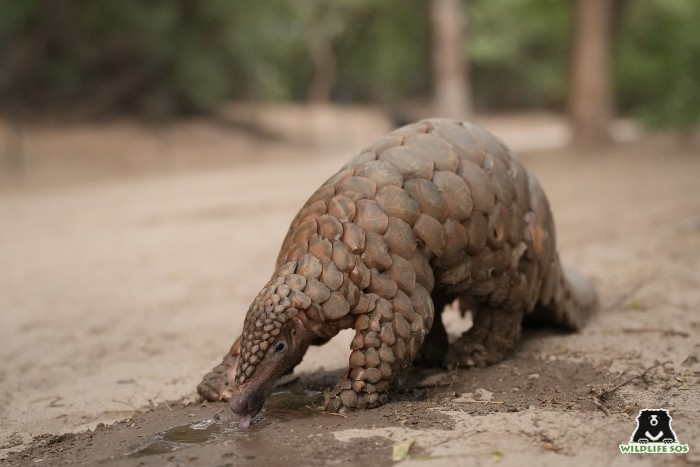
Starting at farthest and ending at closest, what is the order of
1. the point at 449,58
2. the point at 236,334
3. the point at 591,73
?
the point at 449,58
the point at 591,73
the point at 236,334

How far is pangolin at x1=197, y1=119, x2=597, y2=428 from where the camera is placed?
10.7 ft

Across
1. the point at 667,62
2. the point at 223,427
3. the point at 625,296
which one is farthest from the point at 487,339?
the point at 667,62

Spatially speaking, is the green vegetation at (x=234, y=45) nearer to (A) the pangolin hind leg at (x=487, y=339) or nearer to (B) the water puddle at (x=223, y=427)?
(A) the pangolin hind leg at (x=487, y=339)

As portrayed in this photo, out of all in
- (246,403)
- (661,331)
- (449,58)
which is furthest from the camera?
(449,58)

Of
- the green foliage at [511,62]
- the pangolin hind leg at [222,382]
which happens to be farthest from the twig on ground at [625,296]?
the green foliage at [511,62]

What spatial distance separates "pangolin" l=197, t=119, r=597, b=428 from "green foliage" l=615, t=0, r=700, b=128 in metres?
11.1

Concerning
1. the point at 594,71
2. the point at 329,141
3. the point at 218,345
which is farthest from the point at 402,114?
the point at 218,345

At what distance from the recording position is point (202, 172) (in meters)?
19.4

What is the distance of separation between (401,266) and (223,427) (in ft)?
3.22

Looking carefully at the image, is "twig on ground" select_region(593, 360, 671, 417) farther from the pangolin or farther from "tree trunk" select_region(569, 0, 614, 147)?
"tree trunk" select_region(569, 0, 614, 147)

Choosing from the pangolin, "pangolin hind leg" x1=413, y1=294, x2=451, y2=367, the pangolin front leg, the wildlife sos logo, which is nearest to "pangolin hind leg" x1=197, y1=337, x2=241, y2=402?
the pangolin

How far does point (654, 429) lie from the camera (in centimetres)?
279

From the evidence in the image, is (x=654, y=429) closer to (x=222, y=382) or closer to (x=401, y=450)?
(x=401, y=450)

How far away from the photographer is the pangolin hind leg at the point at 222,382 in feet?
12.1
